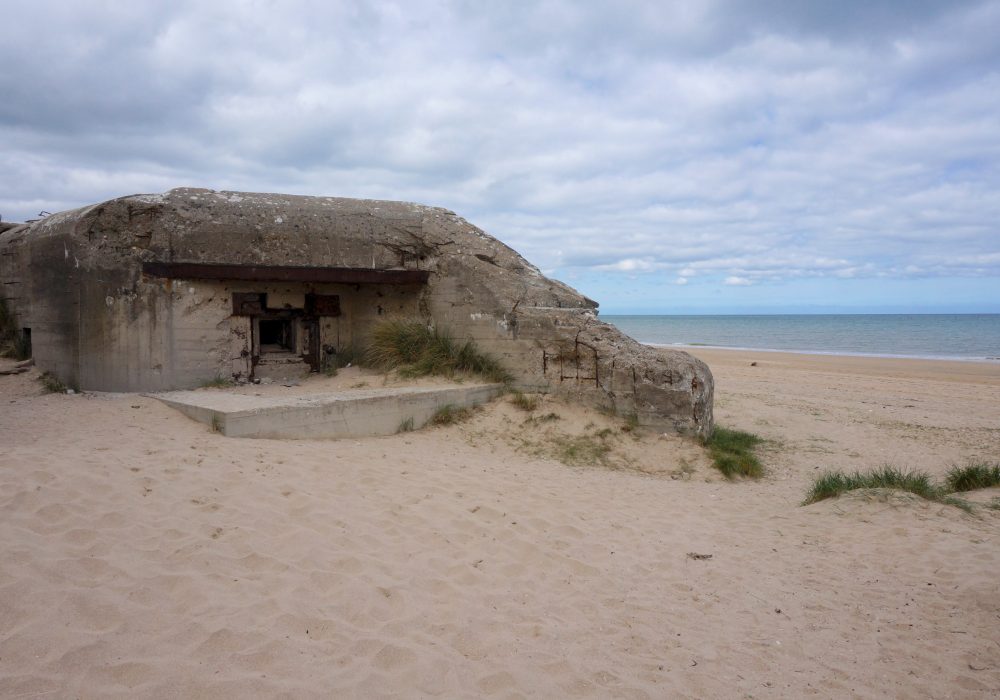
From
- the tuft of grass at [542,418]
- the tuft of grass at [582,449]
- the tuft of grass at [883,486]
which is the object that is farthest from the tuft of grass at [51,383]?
the tuft of grass at [883,486]

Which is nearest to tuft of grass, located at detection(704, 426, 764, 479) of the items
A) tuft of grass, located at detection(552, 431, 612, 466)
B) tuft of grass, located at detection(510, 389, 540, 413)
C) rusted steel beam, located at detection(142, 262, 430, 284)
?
tuft of grass, located at detection(552, 431, 612, 466)

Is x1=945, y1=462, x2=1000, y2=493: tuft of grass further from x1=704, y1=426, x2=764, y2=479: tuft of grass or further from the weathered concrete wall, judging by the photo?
the weathered concrete wall

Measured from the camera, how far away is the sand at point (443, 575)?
8.59 feet

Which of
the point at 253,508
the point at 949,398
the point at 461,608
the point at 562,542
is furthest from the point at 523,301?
the point at 949,398

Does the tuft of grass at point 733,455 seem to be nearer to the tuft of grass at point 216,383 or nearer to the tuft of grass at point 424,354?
the tuft of grass at point 424,354

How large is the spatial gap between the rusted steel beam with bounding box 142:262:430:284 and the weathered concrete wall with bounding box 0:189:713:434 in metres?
0.14

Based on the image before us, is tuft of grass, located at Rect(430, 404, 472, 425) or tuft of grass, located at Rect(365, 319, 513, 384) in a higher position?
tuft of grass, located at Rect(365, 319, 513, 384)

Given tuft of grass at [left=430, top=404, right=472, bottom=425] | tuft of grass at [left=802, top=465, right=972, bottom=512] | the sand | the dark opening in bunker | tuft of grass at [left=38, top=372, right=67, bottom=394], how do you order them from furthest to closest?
the dark opening in bunker → tuft of grass at [left=38, top=372, right=67, bottom=394] → tuft of grass at [left=430, top=404, right=472, bottom=425] → tuft of grass at [left=802, top=465, right=972, bottom=512] → the sand

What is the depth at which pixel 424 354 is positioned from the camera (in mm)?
7652

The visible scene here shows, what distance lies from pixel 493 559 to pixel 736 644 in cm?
141

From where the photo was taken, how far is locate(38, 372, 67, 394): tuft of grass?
23.1 ft

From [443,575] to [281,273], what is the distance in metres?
4.56

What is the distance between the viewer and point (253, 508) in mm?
4086

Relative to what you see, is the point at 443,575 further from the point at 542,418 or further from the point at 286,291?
the point at 286,291
